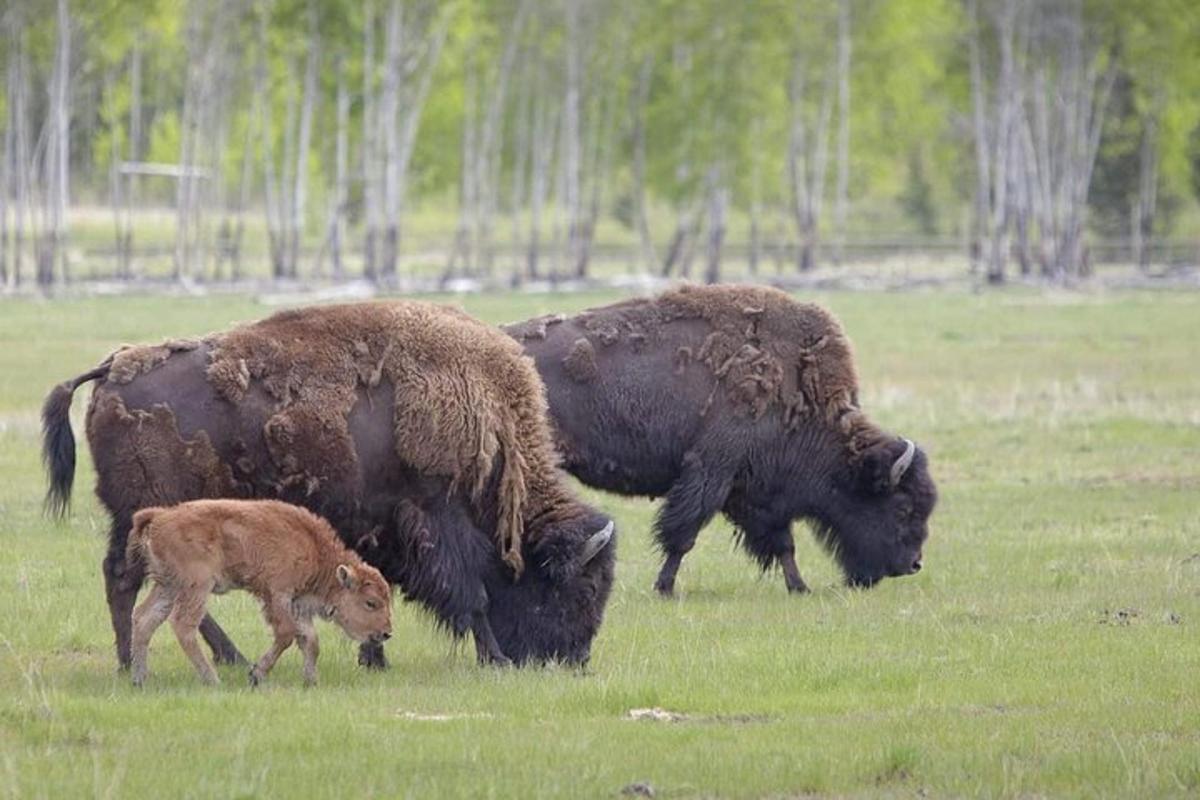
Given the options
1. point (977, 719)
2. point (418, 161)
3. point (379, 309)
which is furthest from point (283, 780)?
point (418, 161)

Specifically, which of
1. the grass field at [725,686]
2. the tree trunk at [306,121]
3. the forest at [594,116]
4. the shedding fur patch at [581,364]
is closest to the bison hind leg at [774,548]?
the grass field at [725,686]

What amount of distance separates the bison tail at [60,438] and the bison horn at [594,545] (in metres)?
2.54

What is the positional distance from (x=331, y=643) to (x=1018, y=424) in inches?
583

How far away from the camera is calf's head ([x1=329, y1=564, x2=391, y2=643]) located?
31.1ft

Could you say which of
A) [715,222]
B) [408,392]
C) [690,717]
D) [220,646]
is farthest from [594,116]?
[690,717]

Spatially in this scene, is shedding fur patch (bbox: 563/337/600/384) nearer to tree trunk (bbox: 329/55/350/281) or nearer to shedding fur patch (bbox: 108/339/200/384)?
shedding fur patch (bbox: 108/339/200/384)

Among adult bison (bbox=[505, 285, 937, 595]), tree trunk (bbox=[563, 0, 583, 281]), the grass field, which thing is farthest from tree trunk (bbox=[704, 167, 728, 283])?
adult bison (bbox=[505, 285, 937, 595])

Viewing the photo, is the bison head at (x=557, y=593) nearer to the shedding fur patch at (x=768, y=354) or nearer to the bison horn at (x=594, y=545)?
the bison horn at (x=594, y=545)

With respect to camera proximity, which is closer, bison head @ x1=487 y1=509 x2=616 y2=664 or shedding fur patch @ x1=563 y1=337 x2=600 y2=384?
bison head @ x1=487 y1=509 x2=616 y2=664

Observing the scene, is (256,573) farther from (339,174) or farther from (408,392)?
(339,174)

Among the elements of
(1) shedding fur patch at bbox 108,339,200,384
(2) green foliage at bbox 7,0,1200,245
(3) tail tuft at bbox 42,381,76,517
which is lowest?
(3) tail tuft at bbox 42,381,76,517

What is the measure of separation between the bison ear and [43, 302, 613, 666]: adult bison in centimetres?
401

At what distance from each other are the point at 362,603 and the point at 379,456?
1112 millimetres

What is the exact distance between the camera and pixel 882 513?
46.3 feet
